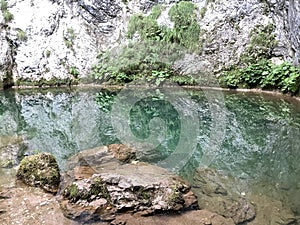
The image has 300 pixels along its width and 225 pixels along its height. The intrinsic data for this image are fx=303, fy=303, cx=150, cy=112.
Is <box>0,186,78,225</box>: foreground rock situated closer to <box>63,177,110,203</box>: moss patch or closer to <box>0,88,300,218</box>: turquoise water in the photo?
<box>63,177,110,203</box>: moss patch

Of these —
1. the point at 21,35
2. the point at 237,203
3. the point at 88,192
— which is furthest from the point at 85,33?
the point at 237,203

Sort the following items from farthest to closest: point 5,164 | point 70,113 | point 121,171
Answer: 1. point 70,113
2. point 5,164
3. point 121,171

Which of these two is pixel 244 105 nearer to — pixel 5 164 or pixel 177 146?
pixel 177 146

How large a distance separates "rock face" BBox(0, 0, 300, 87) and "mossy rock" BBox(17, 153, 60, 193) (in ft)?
33.9

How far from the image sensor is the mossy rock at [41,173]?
15.5ft

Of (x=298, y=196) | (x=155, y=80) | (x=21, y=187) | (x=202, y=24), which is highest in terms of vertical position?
(x=202, y=24)

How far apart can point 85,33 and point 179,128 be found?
10053 millimetres

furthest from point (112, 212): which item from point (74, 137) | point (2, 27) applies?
point (2, 27)

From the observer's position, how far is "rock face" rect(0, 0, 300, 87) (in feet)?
44.0

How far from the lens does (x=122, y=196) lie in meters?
4.23

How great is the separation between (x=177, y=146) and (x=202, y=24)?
9.06m

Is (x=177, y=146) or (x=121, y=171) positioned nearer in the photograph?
(x=121, y=171)

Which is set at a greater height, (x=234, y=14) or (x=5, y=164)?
(x=234, y=14)

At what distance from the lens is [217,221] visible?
3902 millimetres
